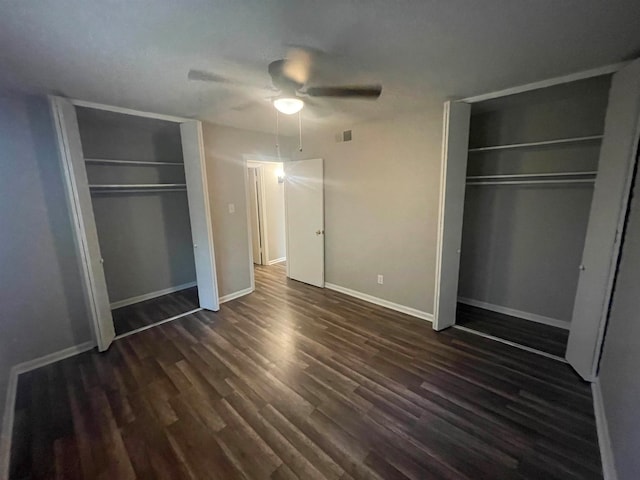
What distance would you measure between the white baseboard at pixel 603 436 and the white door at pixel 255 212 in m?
4.84

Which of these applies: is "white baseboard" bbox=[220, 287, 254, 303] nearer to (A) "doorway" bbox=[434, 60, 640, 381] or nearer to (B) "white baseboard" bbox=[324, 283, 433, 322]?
(B) "white baseboard" bbox=[324, 283, 433, 322]

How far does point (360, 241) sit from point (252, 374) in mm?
2194

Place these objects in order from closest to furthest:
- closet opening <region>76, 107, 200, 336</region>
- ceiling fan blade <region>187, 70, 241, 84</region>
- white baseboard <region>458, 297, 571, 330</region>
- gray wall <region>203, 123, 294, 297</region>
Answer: ceiling fan blade <region>187, 70, 241, 84</region>, white baseboard <region>458, 297, 571, 330</region>, closet opening <region>76, 107, 200, 336</region>, gray wall <region>203, 123, 294, 297</region>

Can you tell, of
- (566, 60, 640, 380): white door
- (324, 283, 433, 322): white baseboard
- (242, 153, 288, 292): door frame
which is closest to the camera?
(566, 60, 640, 380): white door

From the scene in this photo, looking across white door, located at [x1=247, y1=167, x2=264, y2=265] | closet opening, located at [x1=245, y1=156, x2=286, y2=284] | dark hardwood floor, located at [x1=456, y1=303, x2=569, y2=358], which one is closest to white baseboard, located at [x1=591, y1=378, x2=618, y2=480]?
dark hardwood floor, located at [x1=456, y1=303, x2=569, y2=358]

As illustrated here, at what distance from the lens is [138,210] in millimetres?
3848

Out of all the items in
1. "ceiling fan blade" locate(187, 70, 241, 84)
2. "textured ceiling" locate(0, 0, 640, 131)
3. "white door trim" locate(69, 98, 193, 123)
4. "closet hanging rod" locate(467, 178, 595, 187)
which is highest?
"white door trim" locate(69, 98, 193, 123)

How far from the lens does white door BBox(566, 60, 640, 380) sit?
185 centimetres

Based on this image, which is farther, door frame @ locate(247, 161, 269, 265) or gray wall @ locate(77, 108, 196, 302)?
door frame @ locate(247, 161, 269, 265)

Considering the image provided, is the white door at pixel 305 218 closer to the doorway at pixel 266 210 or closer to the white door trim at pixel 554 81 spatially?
the doorway at pixel 266 210

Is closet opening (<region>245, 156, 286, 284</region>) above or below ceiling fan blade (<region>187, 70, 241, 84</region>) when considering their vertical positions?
below

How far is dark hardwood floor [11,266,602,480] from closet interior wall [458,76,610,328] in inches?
39.5

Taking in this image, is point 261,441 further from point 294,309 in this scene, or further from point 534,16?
point 534,16

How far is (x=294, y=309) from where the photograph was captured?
360 cm
